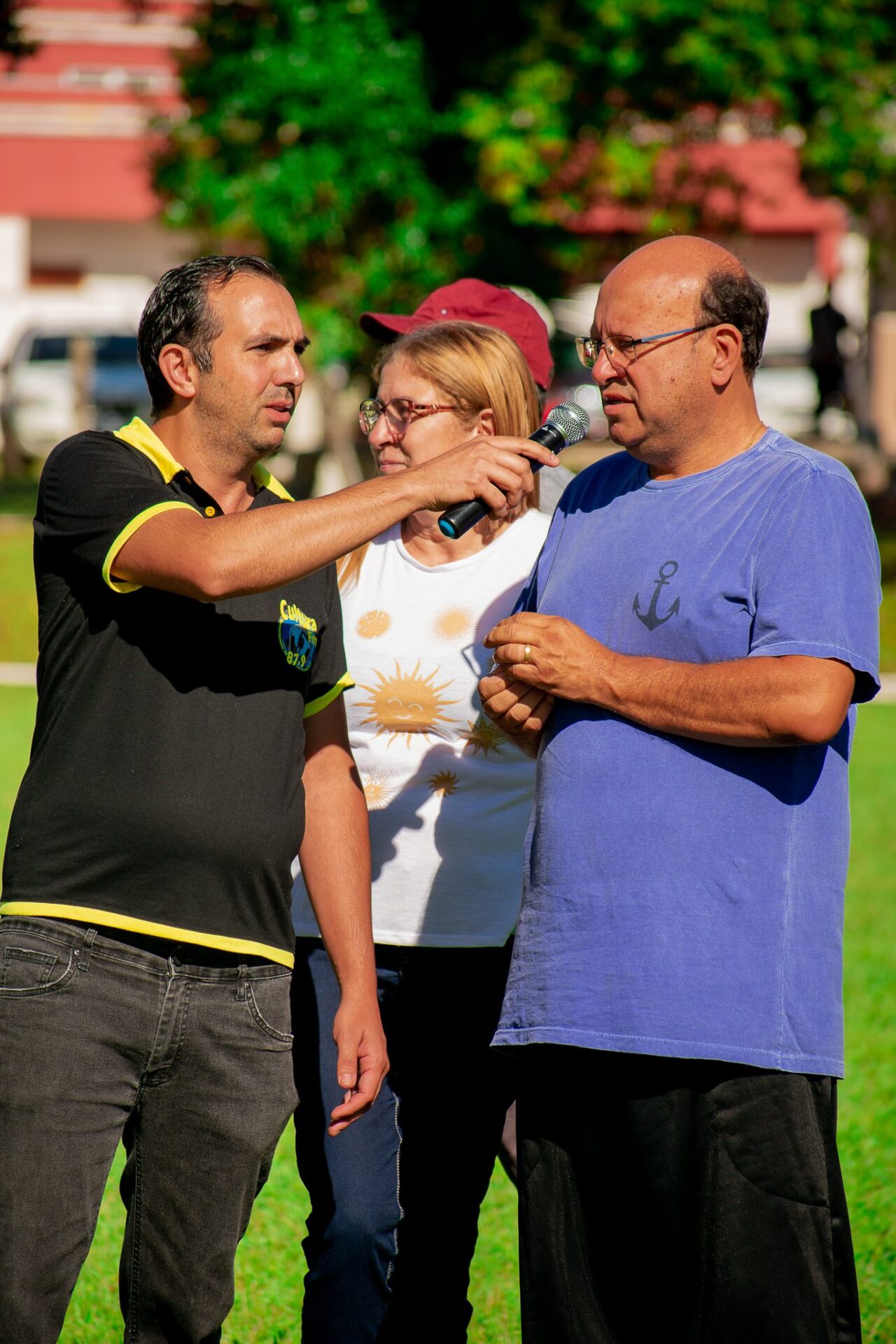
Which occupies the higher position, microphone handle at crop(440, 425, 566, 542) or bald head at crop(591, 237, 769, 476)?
bald head at crop(591, 237, 769, 476)

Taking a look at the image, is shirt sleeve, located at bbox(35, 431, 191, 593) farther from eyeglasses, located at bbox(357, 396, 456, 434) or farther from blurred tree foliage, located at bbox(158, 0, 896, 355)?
blurred tree foliage, located at bbox(158, 0, 896, 355)

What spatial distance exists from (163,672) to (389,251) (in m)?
15.1

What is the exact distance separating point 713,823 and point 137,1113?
1197 mm

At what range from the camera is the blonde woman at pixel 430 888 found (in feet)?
11.3

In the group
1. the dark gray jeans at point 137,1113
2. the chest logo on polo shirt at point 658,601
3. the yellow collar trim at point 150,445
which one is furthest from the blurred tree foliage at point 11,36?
the dark gray jeans at point 137,1113

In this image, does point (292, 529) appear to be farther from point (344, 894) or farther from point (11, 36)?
point (11, 36)

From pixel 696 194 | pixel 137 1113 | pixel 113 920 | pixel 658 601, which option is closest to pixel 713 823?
pixel 658 601

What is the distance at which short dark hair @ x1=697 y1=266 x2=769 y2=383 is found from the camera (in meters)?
2.96

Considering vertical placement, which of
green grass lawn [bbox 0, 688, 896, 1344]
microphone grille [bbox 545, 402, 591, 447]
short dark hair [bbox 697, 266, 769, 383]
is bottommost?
green grass lawn [bbox 0, 688, 896, 1344]

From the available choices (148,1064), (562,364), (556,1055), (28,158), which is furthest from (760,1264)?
(28,158)

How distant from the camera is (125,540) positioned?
9.02 ft

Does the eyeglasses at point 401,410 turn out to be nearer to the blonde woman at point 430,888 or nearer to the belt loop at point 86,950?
the blonde woman at point 430,888

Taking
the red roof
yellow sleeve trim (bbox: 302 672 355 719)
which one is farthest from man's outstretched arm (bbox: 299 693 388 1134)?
the red roof

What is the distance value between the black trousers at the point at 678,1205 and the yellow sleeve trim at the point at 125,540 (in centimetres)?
117
